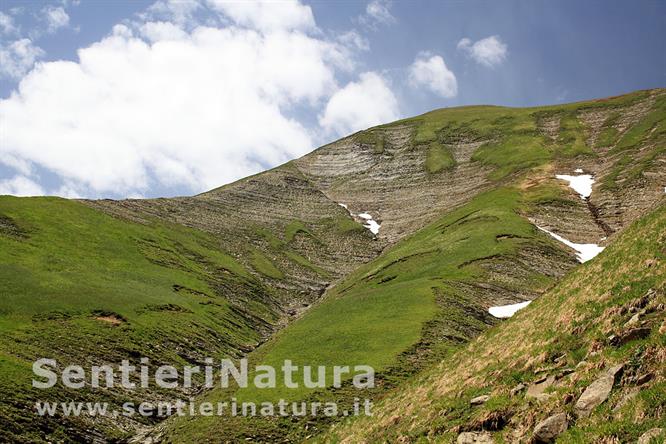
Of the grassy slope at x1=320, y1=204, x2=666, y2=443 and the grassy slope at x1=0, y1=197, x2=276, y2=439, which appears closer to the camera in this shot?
the grassy slope at x1=320, y1=204, x2=666, y2=443

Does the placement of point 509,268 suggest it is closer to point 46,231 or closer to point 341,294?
point 341,294

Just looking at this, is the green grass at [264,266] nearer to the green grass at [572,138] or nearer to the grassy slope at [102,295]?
the grassy slope at [102,295]

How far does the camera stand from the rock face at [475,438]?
61.5 ft

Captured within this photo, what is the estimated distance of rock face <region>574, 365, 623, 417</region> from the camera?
1634 cm

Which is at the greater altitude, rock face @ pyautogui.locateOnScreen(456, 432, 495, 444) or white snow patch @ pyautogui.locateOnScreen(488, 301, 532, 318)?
white snow patch @ pyautogui.locateOnScreen(488, 301, 532, 318)

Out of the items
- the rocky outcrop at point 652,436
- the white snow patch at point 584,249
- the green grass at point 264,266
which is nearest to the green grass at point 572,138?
the white snow patch at point 584,249

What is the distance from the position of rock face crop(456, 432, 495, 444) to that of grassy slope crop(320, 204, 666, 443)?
37 cm

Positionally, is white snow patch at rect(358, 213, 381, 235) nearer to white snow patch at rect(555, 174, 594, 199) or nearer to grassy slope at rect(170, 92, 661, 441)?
grassy slope at rect(170, 92, 661, 441)

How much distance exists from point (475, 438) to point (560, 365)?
4821 millimetres

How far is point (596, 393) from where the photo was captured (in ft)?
54.7

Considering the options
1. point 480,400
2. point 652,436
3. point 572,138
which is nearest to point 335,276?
point 480,400

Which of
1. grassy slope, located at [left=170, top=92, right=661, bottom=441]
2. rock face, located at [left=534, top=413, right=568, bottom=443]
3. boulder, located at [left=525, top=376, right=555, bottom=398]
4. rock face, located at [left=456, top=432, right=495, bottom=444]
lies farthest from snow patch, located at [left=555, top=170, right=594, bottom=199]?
rock face, located at [left=534, top=413, right=568, bottom=443]

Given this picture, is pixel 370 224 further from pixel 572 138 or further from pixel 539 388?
pixel 539 388

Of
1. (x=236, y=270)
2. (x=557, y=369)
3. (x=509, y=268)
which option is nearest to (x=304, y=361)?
(x=557, y=369)
